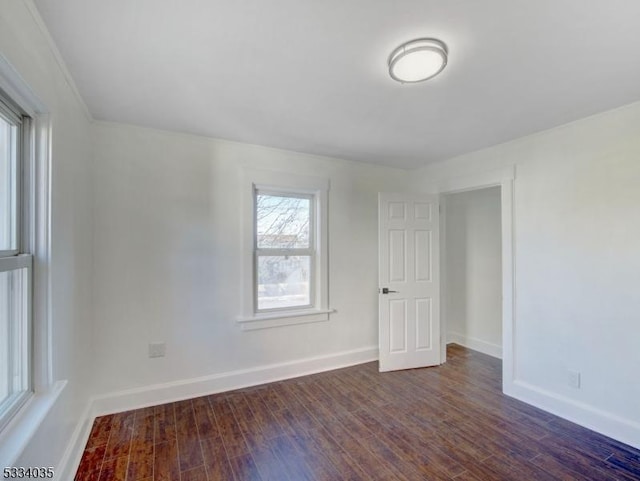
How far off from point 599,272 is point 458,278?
2.03 m

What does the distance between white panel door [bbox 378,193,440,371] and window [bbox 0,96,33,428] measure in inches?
113

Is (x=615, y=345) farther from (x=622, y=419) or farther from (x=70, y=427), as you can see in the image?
(x=70, y=427)

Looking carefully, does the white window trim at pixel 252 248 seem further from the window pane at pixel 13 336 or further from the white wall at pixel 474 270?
the window pane at pixel 13 336

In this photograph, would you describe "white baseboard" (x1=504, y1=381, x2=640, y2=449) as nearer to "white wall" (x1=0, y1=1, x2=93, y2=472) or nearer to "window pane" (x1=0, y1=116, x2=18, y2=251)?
"white wall" (x1=0, y1=1, x2=93, y2=472)

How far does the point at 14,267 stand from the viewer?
134 cm

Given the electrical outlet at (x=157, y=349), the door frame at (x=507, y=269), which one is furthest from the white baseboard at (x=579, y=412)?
the electrical outlet at (x=157, y=349)

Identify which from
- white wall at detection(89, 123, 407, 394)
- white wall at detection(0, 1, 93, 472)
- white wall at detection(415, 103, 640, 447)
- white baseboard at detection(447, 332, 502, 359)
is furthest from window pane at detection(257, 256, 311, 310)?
white baseboard at detection(447, 332, 502, 359)

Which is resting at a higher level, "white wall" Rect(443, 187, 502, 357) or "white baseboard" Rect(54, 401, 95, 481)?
"white wall" Rect(443, 187, 502, 357)

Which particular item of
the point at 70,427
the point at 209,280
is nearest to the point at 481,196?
the point at 209,280

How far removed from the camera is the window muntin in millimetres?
3221

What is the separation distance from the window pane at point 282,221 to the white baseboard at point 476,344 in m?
2.60

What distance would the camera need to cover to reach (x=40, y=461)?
54.2 inches

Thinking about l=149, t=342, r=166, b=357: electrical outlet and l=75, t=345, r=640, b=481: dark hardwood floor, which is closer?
l=75, t=345, r=640, b=481: dark hardwood floor

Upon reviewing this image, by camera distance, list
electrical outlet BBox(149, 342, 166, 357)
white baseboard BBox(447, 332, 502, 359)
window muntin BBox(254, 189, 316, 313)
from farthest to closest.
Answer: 1. white baseboard BBox(447, 332, 502, 359)
2. window muntin BBox(254, 189, 316, 313)
3. electrical outlet BBox(149, 342, 166, 357)
